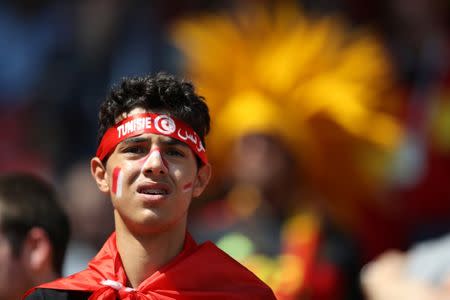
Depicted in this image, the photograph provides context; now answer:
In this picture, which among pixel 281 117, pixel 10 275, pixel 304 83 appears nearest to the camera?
→ pixel 10 275

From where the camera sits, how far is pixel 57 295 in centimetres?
373

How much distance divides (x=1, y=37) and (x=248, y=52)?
251 cm

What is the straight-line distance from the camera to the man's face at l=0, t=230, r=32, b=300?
4.58 meters

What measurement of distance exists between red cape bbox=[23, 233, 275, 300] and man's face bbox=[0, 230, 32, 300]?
0.81 meters

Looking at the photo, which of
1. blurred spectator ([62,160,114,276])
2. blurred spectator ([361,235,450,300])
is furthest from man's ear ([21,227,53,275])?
blurred spectator ([62,160,114,276])

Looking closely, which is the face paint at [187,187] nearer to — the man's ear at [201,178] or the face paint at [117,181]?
the man's ear at [201,178]

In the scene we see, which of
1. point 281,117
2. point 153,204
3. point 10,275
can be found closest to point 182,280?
point 153,204

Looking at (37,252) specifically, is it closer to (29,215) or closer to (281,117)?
(29,215)

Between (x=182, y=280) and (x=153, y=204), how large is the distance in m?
0.26

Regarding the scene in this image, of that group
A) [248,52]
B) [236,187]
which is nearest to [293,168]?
[236,187]

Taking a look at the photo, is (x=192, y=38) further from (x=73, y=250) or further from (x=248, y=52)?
(x=73, y=250)

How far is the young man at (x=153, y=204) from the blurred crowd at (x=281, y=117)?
230 centimetres

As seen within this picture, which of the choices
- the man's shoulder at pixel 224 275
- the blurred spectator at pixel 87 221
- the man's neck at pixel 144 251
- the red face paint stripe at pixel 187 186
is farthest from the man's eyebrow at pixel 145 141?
the blurred spectator at pixel 87 221

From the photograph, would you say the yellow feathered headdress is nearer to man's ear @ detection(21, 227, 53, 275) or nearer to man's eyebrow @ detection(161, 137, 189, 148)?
man's ear @ detection(21, 227, 53, 275)
